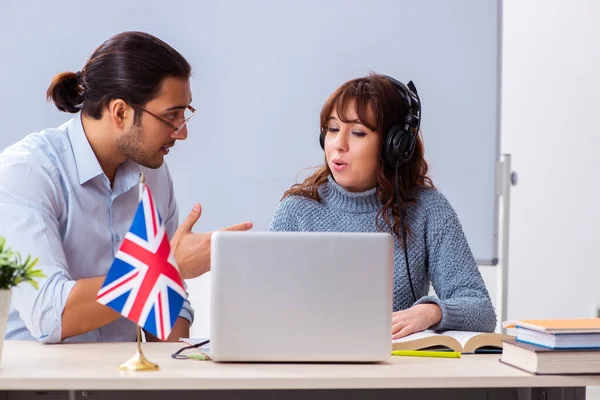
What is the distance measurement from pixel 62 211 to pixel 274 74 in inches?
44.5

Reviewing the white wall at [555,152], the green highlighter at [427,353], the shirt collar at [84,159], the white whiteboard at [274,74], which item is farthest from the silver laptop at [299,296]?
the white wall at [555,152]

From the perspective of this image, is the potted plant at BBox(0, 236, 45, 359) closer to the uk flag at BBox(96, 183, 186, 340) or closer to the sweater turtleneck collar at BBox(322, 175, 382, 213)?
the uk flag at BBox(96, 183, 186, 340)

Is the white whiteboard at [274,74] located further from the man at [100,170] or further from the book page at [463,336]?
the book page at [463,336]

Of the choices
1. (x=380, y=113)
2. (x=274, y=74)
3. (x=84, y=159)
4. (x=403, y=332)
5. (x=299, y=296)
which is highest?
(x=274, y=74)

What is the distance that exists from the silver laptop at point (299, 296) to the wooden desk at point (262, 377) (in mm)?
29

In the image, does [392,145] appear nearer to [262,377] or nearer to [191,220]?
[191,220]

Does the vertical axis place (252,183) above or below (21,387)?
above

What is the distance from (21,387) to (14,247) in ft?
1.79

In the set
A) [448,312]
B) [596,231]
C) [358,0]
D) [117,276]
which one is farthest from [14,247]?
[596,231]

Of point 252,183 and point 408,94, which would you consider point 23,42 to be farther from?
point 408,94

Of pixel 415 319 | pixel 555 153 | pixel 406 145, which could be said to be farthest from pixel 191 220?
pixel 555 153

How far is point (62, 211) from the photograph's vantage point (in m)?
1.81

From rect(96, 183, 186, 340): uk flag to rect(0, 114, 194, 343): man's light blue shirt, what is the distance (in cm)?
37

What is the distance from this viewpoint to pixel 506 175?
2791 mm
